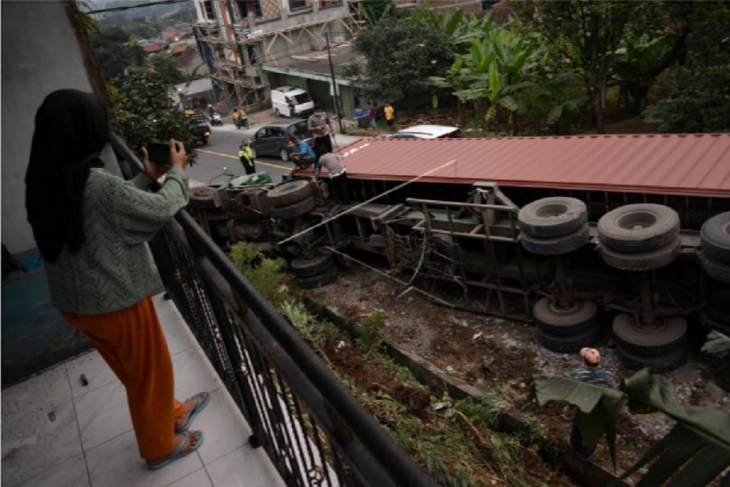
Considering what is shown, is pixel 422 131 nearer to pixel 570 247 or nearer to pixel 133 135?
pixel 133 135

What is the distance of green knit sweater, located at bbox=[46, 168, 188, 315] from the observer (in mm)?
1910

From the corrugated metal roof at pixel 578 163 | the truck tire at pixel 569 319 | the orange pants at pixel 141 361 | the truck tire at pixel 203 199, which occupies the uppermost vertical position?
the orange pants at pixel 141 361

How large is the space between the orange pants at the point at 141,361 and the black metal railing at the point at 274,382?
0.86 feet

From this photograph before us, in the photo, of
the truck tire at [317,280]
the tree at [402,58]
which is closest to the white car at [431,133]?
the truck tire at [317,280]

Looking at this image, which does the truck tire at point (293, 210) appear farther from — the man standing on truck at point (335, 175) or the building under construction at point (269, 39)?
the building under construction at point (269, 39)

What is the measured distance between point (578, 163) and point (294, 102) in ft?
68.6

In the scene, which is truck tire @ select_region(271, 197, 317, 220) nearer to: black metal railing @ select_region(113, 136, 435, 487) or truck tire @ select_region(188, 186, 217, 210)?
truck tire @ select_region(188, 186, 217, 210)

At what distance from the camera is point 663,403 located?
134 cm

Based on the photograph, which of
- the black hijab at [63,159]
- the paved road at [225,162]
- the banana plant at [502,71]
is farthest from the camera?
→ the paved road at [225,162]

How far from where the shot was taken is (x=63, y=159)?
1.87 metres

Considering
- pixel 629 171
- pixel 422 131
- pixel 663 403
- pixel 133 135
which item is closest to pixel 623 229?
pixel 629 171

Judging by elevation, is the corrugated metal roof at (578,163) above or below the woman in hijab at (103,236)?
below

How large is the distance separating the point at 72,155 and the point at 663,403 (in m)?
1.96

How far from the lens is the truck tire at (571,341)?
6215 mm
